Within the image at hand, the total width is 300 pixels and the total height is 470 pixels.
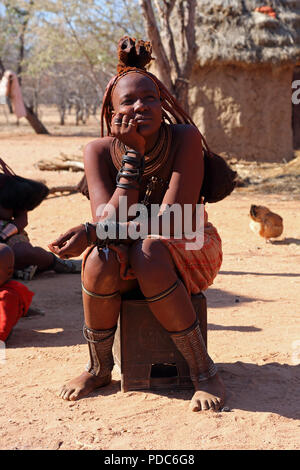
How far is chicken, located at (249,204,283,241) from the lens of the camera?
20.4 feet

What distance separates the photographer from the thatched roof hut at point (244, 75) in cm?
1118

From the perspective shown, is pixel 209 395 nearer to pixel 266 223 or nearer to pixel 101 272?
pixel 101 272

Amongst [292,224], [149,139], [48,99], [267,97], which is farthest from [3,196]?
[48,99]

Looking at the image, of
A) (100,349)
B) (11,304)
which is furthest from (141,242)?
(11,304)

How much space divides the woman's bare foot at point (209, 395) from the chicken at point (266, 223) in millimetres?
3662

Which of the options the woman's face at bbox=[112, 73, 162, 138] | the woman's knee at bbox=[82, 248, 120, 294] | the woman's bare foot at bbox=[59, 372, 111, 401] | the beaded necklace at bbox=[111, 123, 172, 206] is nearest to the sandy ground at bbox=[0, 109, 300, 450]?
the woman's bare foot at bbox=[59, 372, 111, 401]

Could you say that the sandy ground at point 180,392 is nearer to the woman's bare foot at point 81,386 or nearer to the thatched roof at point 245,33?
the woman's bare foot at point 81,386

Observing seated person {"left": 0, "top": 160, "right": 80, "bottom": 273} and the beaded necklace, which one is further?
seated person {"left": 0, "top": 160, "right": 80, "bottom": 273}

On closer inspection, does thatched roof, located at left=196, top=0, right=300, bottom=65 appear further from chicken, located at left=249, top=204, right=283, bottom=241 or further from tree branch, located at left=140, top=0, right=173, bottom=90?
chicken, located at left=249, top=204, right=283, bottom=241

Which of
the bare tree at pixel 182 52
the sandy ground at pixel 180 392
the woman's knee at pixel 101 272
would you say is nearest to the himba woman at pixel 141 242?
the woman's knee at pixel 101 272

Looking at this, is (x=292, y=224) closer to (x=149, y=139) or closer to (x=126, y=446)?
(x=149, y=139)

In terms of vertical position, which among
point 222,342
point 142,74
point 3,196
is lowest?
point 222,342

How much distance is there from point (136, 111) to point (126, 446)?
139 cm

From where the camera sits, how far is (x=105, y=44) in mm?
16641
